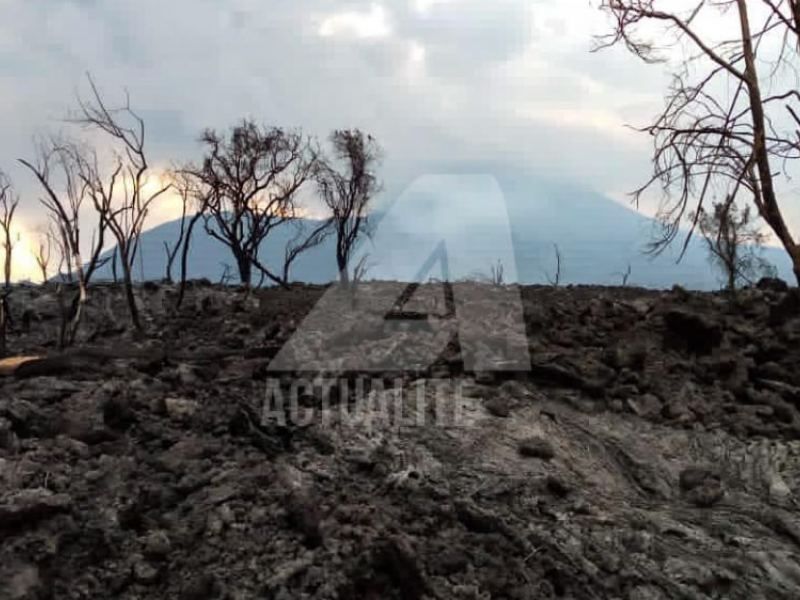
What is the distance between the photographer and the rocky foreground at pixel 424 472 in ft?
10.8

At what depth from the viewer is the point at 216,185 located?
17.0 metres

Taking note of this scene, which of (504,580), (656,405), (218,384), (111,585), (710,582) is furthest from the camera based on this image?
(656,405)

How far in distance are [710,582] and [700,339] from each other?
317 centimetres

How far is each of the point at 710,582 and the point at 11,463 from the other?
338 cm

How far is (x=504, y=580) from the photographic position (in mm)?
3346

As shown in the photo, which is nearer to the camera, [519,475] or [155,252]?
[519,475]

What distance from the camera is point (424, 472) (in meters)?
4.17

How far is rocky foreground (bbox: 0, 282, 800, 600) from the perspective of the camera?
3287mm

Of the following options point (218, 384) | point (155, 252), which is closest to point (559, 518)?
point (218, 384)

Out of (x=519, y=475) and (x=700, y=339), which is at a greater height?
(x=700, y=339)

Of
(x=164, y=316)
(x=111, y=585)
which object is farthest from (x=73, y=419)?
(x=164, y=316)

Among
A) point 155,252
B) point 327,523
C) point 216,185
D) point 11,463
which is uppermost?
point 216,185

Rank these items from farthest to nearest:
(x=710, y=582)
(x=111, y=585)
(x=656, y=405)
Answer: (x=656, y=405) → (x=710, y=582) → (x=111, y=585)

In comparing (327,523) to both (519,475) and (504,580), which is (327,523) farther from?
(519,475)
